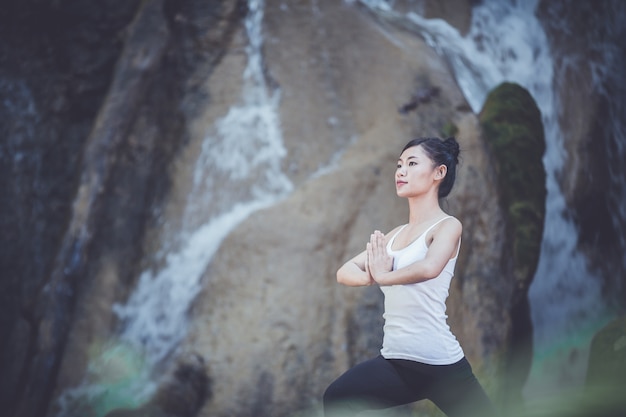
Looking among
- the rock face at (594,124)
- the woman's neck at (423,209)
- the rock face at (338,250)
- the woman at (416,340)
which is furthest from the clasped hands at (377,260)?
the rock face at (594,124)

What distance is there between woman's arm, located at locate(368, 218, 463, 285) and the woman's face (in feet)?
0.84

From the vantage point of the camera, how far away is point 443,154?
9.62 feet

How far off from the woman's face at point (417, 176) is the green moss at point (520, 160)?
325 centimetres

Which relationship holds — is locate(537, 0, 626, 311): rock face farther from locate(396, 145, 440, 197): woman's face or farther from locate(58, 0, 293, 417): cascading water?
locate(396, 145, 440, 197): woman's face

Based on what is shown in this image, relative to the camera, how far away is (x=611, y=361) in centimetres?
473

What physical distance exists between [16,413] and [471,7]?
654cm

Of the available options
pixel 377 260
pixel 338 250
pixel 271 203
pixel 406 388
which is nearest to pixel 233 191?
pixel 271 203

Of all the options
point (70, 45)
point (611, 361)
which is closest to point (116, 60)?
point (70, 45)

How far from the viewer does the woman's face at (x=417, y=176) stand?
2.90 metres

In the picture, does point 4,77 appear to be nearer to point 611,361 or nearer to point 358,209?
A: point 358,209

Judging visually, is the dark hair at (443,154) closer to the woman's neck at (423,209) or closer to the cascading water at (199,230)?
the woman's neck at (423,209)

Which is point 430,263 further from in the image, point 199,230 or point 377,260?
point 199,230

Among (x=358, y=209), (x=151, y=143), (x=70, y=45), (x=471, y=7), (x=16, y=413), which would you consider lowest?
(x=16, y=413)

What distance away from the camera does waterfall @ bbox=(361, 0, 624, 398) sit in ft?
23.1
